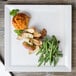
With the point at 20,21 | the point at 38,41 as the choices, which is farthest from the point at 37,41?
the point at 20,21

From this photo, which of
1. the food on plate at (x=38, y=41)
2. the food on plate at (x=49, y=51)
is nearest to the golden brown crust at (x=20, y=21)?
the food on plate at (x=38, y=41)

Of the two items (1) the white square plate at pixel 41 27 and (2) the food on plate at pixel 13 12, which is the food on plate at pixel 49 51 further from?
(2) the food on plate at pixel 13 12

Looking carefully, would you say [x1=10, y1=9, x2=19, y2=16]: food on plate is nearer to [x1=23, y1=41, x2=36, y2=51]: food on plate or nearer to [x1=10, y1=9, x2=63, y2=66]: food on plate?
[x1=10, y1=9, x2=63, y2=66]: food on plate

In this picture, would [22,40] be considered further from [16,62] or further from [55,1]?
[55,1]

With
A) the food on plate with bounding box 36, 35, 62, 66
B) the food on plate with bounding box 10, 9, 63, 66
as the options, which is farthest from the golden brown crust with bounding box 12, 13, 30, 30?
the food on plate with bounding box 36, 35, 62, 66

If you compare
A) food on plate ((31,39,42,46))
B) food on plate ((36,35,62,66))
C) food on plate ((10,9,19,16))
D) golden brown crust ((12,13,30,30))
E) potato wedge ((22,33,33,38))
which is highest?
food on plate ((10,9,19,16))

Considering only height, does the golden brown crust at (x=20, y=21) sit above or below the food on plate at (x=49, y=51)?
above
